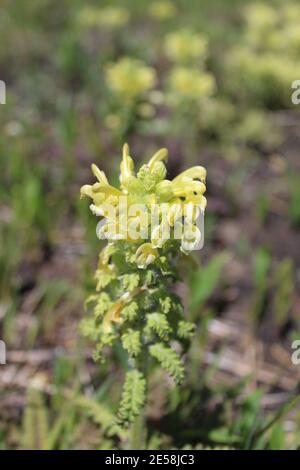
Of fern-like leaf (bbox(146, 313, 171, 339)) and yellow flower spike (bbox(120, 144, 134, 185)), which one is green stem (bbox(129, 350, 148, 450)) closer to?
fern-like leaf (bbox(146, 313, 171, 339))

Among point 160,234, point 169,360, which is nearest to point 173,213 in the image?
point 160,234

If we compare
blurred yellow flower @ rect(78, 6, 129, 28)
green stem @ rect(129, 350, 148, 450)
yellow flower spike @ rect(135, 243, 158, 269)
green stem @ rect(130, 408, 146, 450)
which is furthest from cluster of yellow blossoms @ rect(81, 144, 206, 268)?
blurred yellow flower @ rect(78, 6, 129, 28)

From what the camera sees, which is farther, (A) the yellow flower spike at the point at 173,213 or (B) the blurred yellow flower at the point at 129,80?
(B) the blurred yellow flower at the point at 129,80

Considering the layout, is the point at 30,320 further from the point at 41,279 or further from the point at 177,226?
the point at 177,226

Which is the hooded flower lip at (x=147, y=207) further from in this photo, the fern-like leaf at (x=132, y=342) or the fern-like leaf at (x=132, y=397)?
the fern-like leaf at (x=132, y=397)

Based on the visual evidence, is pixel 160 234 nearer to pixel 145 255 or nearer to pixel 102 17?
pixel 145 255

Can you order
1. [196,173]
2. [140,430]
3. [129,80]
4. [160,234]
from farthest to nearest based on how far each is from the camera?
[129,80], [140,430], [196,173], [160,234]

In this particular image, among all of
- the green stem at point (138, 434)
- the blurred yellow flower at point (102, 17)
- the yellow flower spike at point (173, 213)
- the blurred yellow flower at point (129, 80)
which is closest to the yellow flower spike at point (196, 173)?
the yellow flower spike at point (173, 213)

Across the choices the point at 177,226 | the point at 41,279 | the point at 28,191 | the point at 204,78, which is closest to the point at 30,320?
the point at 41,279
